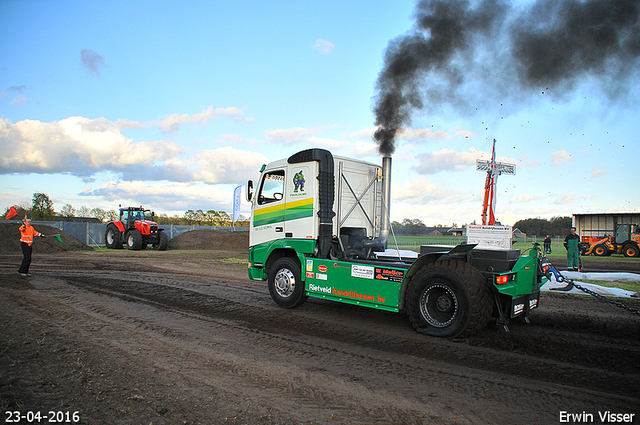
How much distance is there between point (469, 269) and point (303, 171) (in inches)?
139

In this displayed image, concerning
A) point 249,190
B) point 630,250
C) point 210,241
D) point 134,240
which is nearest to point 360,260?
point 249,190

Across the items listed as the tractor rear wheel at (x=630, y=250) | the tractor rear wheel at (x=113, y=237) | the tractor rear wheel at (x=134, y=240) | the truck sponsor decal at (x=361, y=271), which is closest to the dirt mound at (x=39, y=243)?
the tractor rear wheel at (x=113, y=237)

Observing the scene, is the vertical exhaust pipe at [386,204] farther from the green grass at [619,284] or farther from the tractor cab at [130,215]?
the tractor cab at [130,215]

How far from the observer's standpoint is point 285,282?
7.80 metres

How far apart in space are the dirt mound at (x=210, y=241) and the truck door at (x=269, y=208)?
21.2m

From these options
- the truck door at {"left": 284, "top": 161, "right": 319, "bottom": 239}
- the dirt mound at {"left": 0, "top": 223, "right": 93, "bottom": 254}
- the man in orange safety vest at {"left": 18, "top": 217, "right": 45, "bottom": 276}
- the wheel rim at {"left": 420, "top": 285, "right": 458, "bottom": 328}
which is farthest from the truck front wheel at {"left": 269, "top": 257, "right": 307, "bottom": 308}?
the dirt mound at {"left": 0, "top": 223, "right": 93, "bottom": 254}

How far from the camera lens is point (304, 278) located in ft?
24.4

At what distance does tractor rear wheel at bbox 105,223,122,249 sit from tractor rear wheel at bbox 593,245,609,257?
3329 cm

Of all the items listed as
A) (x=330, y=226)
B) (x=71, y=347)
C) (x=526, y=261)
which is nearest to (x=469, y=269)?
(x=526, y=261)

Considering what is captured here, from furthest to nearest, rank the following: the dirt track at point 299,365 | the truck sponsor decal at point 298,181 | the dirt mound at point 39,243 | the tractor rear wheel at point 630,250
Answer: the tractor rear wheel at point 630,250
the dirt mound at point 39,243
the truck sponsor decal at point 298,181
the dirt track at point 299,365

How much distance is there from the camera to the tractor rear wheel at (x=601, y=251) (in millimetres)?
→ 27844

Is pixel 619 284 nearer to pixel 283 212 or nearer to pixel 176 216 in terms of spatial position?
pixel 283 212

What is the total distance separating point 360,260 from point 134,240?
21584mm

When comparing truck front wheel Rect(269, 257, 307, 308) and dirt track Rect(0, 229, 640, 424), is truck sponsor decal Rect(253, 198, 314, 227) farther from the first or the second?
dirt track Rect(0, 229, 640, 424)
